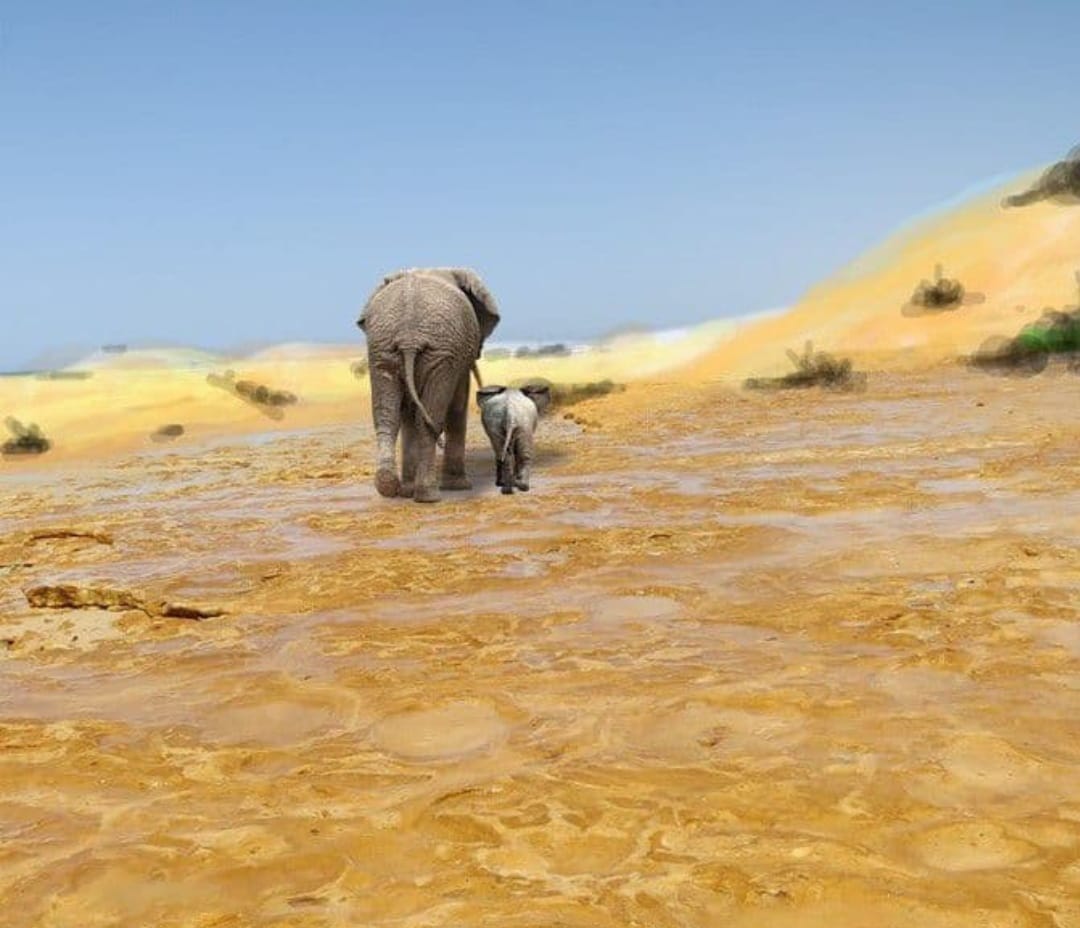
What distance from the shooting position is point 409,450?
8.70m

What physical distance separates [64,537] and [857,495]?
19.0 feet

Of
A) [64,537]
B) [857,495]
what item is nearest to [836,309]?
[857,495]

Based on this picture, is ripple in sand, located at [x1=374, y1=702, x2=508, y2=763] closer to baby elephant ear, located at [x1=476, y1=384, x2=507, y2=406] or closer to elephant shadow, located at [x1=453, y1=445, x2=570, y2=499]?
elephant shadow, located at [x1=453, y1=445, x2=570, y2=499]

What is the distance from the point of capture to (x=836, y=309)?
27172mm

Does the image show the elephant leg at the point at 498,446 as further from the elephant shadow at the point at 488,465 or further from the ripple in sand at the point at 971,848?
the ripple in sand at the point at 971,848

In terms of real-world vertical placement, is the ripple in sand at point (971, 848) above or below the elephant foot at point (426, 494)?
below

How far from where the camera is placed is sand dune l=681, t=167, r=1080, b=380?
21750 millimetres

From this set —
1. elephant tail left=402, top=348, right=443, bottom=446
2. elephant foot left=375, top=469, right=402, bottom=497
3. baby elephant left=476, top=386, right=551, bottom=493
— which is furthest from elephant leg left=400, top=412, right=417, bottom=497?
baby elephant left=476, top=386, right=551, bottom=493

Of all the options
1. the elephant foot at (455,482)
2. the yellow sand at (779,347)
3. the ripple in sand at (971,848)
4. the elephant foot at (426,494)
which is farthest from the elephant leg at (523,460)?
the yellow sand at (779,347)

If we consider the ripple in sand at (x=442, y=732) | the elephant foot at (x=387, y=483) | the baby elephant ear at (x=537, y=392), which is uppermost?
the baby elephant ear at (x=537, y=392)

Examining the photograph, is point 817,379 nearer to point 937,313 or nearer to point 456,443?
point 937,313

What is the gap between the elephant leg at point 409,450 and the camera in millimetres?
8461

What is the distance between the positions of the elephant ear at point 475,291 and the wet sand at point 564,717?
2.21 meters

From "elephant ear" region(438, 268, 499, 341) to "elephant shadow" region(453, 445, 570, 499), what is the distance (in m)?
1.33
